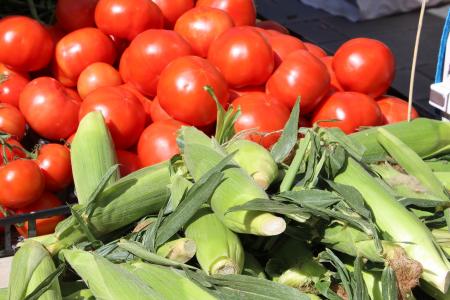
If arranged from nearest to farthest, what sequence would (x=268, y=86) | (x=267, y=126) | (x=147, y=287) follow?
(x=147, y=287) < (x=267, y=126) < (x=268, y=86)

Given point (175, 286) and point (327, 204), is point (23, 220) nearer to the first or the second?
point (175, 286)

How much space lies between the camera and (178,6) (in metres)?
1.75

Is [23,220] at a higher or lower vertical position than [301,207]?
lower

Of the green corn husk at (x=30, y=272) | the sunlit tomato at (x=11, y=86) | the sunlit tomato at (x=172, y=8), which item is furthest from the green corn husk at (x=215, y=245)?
the sunlit tomato at (x=172, y=8)

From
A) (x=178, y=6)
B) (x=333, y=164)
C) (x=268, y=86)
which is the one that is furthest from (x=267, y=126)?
(x=178, y=6)

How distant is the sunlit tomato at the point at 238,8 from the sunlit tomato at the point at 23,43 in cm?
48

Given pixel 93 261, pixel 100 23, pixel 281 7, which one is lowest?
pixel 281 7

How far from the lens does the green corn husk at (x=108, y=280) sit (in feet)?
2.89

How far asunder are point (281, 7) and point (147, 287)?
3.32 m

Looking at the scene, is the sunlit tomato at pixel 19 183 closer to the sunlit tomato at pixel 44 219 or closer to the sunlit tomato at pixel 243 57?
the sunlit tomato at pixel 44 219

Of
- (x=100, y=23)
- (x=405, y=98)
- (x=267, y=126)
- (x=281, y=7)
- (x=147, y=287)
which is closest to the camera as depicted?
(x=147, y=287)

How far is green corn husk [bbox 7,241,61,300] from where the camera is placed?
938 millimetres

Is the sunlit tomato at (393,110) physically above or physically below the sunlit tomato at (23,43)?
below

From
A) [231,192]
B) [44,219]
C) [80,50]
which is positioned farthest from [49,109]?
[231,192]
